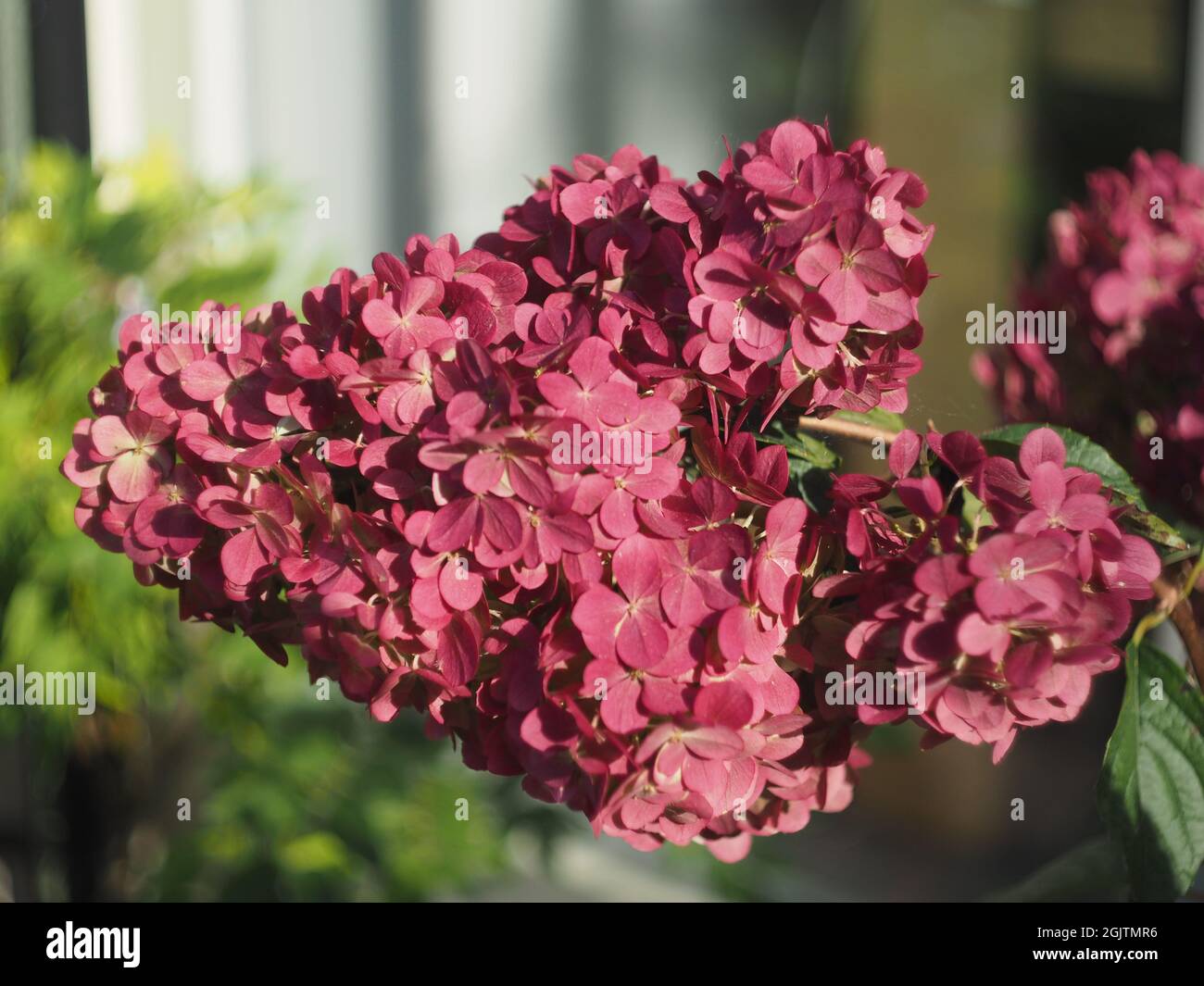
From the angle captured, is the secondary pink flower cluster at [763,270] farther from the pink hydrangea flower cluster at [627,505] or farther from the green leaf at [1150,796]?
the green leaf at [1150,796]

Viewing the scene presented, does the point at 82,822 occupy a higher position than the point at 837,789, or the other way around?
the point at 837,789

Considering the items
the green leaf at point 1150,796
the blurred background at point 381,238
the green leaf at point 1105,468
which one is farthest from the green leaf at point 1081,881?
the green leaf at point 1105,468

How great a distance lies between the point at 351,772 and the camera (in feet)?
4.28


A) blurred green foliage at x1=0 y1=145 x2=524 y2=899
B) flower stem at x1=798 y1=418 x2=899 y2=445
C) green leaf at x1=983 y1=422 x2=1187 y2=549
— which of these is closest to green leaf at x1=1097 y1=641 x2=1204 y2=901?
green leaf at x1=983 y1=422 x2=1187 y2=549

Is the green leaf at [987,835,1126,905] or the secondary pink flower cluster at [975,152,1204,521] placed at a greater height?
the secondary pink flower cluster at [975,152,1204,521]

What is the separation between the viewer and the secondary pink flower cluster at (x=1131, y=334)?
25.7 inches

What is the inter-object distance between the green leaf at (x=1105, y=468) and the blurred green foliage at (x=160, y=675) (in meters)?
0.90

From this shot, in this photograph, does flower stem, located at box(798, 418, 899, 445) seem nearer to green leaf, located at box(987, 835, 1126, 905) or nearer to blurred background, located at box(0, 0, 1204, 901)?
blurred background, located at box(0, 0, 1204, 901)

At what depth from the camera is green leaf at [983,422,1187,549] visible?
49 cm

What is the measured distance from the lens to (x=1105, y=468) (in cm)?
53

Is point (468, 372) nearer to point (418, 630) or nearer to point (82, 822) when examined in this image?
point (418, 630)
